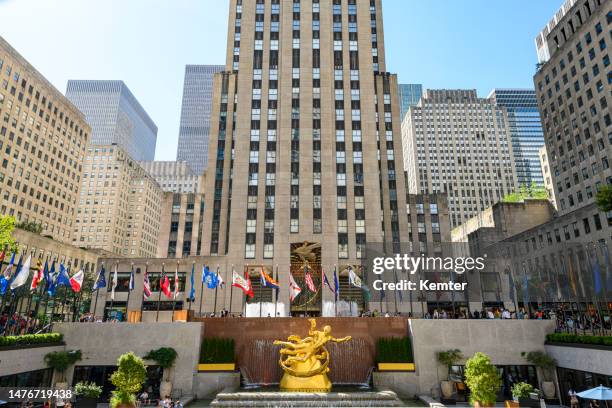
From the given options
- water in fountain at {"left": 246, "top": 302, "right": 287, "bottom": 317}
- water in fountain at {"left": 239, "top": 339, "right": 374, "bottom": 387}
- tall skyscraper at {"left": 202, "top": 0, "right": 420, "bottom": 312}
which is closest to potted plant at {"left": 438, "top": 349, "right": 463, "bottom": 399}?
water in fountain at {"left": 239, "top": 339, "right": 374, "bottom": 387}

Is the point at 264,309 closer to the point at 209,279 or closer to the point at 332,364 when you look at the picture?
the point at 209,279

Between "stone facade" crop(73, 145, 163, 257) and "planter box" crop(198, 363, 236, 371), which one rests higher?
"stone facade" crop(73, 145, 163, 257)

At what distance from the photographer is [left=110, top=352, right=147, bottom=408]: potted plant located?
24.5 metres

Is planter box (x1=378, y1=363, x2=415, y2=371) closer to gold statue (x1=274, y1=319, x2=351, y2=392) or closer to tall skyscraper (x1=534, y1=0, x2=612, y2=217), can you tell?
gold statue (x1=274, y1=319, x2=351, y2=392)

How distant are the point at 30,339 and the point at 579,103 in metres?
93.3

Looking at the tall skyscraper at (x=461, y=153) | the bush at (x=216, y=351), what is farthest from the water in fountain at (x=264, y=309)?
the tall skyscraper at (x=461, y=153)

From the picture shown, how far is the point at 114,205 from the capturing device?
454 ft

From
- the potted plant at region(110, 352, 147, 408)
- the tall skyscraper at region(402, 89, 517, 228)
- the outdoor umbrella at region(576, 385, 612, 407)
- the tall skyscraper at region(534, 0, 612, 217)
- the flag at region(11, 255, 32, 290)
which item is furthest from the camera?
the tall skyscraper at region(402, 89, 517, 228)

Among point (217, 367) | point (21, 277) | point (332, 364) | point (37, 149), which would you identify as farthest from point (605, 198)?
point (37, 149)

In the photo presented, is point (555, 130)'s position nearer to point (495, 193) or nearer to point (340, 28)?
point (340, 28)

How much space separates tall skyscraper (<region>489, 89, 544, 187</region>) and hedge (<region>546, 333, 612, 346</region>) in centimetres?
14461

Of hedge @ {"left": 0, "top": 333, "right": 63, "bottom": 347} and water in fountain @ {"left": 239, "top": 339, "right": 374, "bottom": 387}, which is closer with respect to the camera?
hedge @ {"left": 0, "top": 333, "right": 63, "bottom": 347}

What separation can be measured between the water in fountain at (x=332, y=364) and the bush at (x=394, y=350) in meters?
1.14

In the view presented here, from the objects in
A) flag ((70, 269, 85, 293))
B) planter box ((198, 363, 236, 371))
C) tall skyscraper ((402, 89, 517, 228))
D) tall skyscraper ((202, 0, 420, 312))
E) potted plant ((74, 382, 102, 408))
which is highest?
tall skyscraper ((402, 89, 517, 228))
